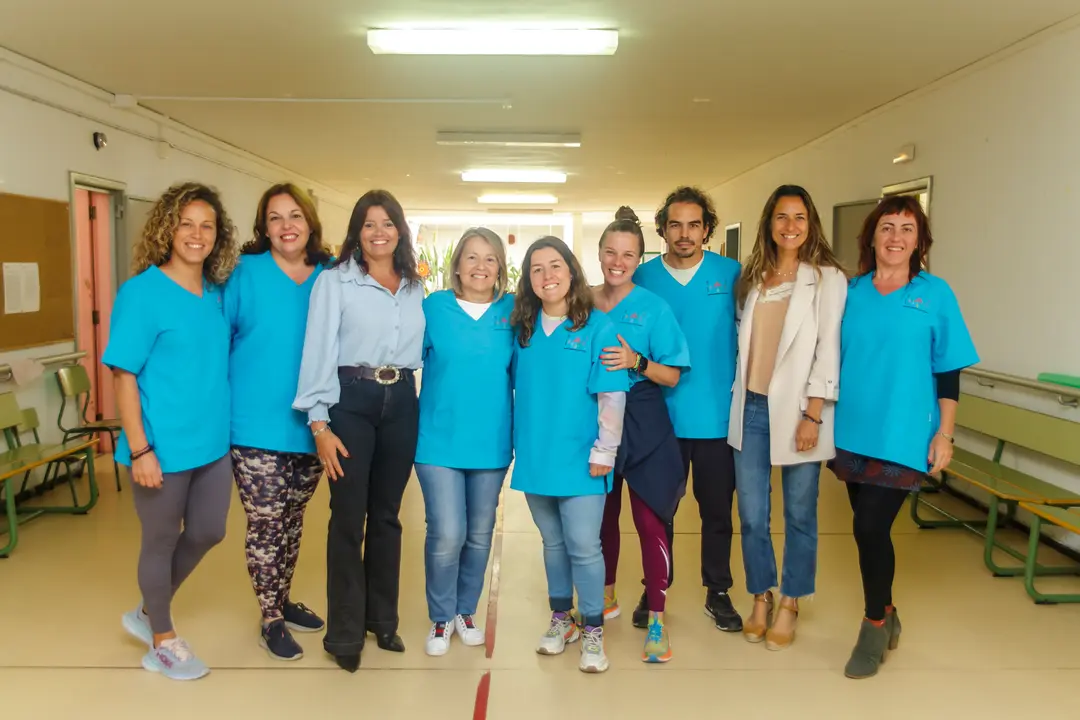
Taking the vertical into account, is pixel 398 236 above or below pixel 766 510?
above

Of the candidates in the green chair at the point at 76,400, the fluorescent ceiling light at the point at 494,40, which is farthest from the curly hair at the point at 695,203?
the green chair at the point at 76,400

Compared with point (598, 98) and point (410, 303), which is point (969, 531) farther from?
point (598, 98)

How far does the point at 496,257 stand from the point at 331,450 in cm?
82

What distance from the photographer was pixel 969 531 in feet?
14.2

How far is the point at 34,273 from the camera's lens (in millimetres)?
5113

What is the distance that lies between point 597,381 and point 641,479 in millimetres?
425

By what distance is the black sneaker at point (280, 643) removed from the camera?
2.77 metres

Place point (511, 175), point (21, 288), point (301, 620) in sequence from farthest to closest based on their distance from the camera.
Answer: point (511, 175) → point (21, 288) → point (301, 620)

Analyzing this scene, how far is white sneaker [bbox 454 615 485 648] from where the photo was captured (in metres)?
2.88

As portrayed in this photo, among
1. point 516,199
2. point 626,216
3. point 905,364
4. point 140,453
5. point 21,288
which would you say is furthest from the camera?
point 516,199

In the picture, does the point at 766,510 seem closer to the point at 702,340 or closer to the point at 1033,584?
the point at 702,340

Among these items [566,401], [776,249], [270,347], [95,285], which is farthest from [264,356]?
[95,285]

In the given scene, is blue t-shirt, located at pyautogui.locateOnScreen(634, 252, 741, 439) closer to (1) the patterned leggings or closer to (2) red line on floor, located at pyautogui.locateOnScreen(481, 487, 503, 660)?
(2) red line on floor, located at pyautogui.locateOnScreen(481, 487, 503, 660)

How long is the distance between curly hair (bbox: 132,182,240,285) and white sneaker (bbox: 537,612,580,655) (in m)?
1.63
